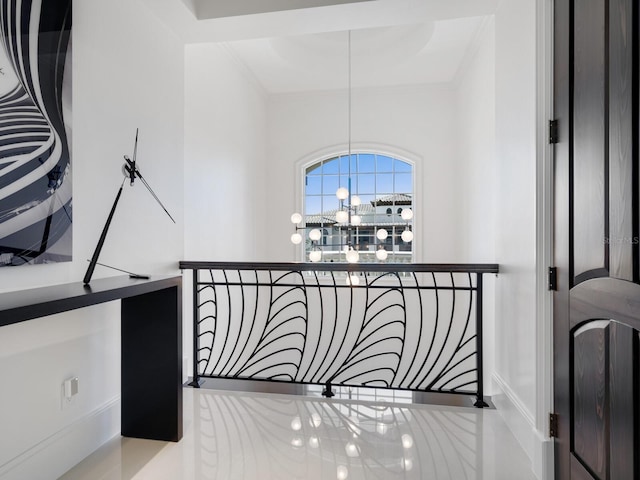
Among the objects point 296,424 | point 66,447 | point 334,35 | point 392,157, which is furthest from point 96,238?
point 392,157

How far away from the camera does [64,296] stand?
1548 mm

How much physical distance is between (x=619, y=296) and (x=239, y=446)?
1.92 meters

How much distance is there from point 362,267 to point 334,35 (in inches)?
106

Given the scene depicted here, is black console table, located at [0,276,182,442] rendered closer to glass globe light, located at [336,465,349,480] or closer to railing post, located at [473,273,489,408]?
glass globe light, located at [336,465,349,480]

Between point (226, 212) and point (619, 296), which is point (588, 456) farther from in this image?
point (226, 212)

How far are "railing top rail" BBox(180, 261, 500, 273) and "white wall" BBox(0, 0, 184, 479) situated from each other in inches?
13.7

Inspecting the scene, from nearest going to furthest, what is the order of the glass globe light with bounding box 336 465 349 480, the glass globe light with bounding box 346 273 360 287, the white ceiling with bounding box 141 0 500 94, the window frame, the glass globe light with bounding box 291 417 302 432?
the glass globe light with bounding box 336 465 349 480 → the glass globe light with bounding box 291 417 302 432 → the white ceiling with bounding box 141 0 500 94 → the glass globe light with bounding box 346 273 360 287 → the window frame

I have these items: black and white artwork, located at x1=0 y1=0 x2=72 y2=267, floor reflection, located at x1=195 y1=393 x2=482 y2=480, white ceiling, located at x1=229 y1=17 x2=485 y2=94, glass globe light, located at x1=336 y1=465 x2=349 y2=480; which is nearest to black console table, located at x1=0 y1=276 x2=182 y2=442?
floor reflection, located at x1=195 y1=393 x2=482 y2=480

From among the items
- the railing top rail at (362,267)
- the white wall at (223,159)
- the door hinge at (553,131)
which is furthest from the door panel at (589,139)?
the white wall at (223,159)

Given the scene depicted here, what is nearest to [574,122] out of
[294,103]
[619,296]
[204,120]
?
[619,296]

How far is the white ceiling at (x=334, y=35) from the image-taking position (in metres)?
2.61

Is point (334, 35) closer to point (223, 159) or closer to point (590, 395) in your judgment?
point (223, 159)

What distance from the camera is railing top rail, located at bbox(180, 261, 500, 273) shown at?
266 centimetres

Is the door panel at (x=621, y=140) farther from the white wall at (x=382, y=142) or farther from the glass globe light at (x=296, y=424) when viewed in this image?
the white wall at (x=382, y=142)
